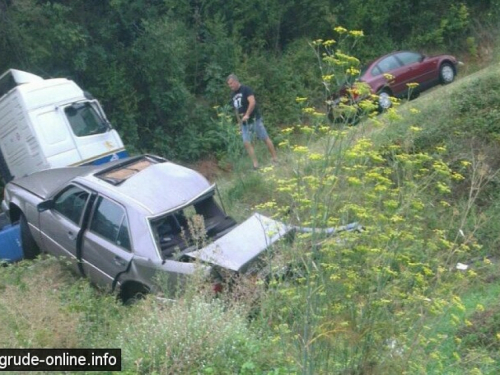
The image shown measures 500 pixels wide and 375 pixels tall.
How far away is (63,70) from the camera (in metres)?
18.8

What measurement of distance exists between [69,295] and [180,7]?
16016mm

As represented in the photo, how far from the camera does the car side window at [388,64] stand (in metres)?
19.2

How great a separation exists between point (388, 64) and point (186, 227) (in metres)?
12.0

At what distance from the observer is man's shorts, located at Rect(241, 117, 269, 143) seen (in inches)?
517

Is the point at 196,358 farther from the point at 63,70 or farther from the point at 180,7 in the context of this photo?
the point at 180,7

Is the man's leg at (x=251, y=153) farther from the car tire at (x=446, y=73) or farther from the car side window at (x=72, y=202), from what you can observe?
the car tire at (x=446, y=73)

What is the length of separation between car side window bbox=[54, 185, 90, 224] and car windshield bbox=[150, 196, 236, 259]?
1.18m

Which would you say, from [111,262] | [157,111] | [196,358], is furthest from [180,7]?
[196,358]

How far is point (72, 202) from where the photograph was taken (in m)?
9.44

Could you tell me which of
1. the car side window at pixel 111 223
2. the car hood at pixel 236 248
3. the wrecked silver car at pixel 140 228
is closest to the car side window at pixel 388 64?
the wrecked silver car at pixel 140 228

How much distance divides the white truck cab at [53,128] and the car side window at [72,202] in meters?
4.00

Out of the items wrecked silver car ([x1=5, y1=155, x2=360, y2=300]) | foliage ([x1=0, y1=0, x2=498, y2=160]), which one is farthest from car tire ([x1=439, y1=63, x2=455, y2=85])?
wrecked silver car ([x1=5, y1=155, x2=360, y2=300])

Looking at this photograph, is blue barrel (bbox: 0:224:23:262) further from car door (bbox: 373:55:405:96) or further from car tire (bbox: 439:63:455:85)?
car tire (bbox: 439:63:455:85)

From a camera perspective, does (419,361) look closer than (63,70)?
Yes
